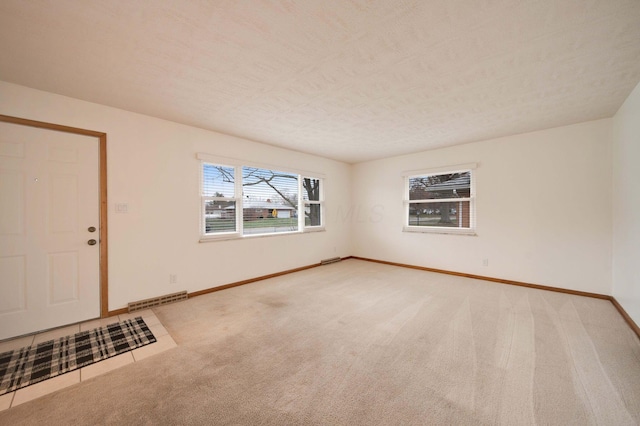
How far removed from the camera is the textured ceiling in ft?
5.32

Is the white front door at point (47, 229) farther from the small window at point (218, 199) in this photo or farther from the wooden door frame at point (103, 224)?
the small window at point (218, 199)

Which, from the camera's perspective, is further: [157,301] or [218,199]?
[218,199]

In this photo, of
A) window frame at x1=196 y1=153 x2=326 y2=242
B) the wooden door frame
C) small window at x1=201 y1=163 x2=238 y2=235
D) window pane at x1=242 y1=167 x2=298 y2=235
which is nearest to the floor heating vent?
the wooden door frame

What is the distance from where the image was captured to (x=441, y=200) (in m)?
5.09

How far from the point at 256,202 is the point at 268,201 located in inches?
11.1

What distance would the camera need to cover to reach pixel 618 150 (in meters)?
3.22

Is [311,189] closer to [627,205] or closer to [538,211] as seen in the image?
[538,211]

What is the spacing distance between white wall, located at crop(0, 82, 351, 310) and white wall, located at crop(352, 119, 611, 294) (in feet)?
12.7

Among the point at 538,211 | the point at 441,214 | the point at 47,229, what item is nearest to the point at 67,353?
the point at 47,229

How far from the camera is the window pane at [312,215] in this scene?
558 centimetres

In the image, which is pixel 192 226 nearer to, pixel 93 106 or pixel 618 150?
pixel 93 106

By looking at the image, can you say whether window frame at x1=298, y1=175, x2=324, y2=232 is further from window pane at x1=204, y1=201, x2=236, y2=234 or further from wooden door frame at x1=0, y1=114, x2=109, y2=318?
wooden door frame at x1=0, y1=114, x2=109, y2=318

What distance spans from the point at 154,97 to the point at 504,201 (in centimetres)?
549

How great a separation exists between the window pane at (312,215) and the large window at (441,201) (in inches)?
79.7
